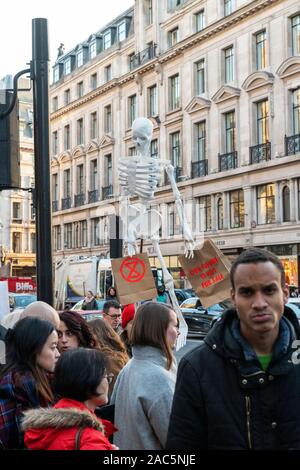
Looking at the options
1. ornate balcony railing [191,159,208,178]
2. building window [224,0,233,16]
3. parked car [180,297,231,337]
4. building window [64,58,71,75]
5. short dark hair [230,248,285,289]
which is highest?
building window [64,58,71,75]

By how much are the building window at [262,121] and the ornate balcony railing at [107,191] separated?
49.1 feet

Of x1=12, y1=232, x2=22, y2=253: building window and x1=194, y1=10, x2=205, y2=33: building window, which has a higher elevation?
x1=194, y1=10, x2=205, y2=33: building window

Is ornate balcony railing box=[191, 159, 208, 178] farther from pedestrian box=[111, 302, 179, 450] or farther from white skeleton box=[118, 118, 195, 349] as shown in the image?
pedestrian box=[111, 302, 179, 450]

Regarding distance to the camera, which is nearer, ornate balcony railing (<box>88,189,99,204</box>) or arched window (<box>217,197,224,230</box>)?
arched window (<box>217,197,224,230</box>)

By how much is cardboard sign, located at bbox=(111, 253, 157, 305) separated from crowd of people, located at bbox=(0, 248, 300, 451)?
317cm

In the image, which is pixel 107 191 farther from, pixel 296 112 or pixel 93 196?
pixel 296 112

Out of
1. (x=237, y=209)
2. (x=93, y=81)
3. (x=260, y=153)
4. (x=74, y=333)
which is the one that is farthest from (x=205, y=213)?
(x=74, y=333)

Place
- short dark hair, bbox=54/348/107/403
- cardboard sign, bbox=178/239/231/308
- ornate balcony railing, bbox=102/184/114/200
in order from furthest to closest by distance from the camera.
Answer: ornate balcony railing, bbox=102/184/114/200 → cardboard sign, bbox=178/239/231/308 → short dark hair, bbox=54/348/107/403

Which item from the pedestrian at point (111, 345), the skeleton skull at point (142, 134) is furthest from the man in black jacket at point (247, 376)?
the skeleton skull at point (142, 134)

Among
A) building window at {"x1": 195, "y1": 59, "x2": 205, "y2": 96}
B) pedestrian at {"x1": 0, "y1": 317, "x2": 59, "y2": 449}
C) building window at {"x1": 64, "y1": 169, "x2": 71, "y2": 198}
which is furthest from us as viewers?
building window at {"x1": 64, "y1": 169, "x2": 71, "y2": 198}

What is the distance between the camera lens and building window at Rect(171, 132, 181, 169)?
42031mm

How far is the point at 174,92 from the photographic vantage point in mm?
42938

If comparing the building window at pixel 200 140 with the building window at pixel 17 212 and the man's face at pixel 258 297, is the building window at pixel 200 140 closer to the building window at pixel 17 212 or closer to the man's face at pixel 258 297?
the building window at pixel 17 212

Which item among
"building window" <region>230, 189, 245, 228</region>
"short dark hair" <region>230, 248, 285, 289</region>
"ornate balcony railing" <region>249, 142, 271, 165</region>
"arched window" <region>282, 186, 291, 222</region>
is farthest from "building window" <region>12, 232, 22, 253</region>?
"short dark hair" <region>230, 248, 285, 289</region>
